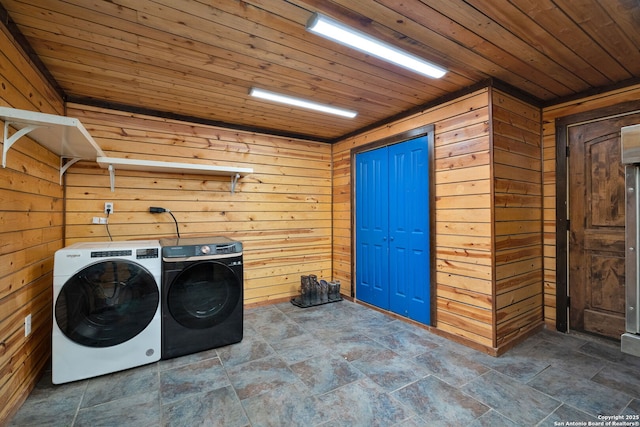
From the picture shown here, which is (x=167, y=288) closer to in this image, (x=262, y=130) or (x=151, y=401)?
(x=151, y=401)

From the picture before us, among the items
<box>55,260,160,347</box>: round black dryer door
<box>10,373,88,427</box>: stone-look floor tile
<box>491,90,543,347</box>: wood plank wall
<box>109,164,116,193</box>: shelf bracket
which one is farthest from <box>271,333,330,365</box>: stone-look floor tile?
<box>109,164,116,193</box>: shelf bracket

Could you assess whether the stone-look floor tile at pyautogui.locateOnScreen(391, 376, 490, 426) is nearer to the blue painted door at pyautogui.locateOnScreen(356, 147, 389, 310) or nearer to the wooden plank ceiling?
the blue painted door at pyautogui.locateOnScreen(356, 147, 389, 310)

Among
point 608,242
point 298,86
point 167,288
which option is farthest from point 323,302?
point 608,242

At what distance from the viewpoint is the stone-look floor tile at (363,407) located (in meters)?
1.73

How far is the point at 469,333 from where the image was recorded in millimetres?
2693

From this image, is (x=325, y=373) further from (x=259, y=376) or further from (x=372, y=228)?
(x=372, y=228)

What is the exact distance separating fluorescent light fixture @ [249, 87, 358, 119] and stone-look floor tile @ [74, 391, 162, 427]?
2.51 metres

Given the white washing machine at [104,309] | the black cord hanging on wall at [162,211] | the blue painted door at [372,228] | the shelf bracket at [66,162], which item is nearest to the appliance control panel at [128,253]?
the white washing machine at [104,309]

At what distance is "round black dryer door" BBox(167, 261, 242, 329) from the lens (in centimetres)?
248

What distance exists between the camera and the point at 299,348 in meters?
2.67

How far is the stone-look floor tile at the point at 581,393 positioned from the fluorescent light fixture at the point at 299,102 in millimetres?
2892

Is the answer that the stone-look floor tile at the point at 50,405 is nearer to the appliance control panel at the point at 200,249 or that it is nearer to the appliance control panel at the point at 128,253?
the appliance control panel at the point at 128,253

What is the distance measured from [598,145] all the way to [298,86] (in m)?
2.83

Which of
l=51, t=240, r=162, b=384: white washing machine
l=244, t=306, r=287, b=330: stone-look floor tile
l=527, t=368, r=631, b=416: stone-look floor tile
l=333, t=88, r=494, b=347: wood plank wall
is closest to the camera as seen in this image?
l=527, t=368, r=631, b=416: stone-look floor tile
